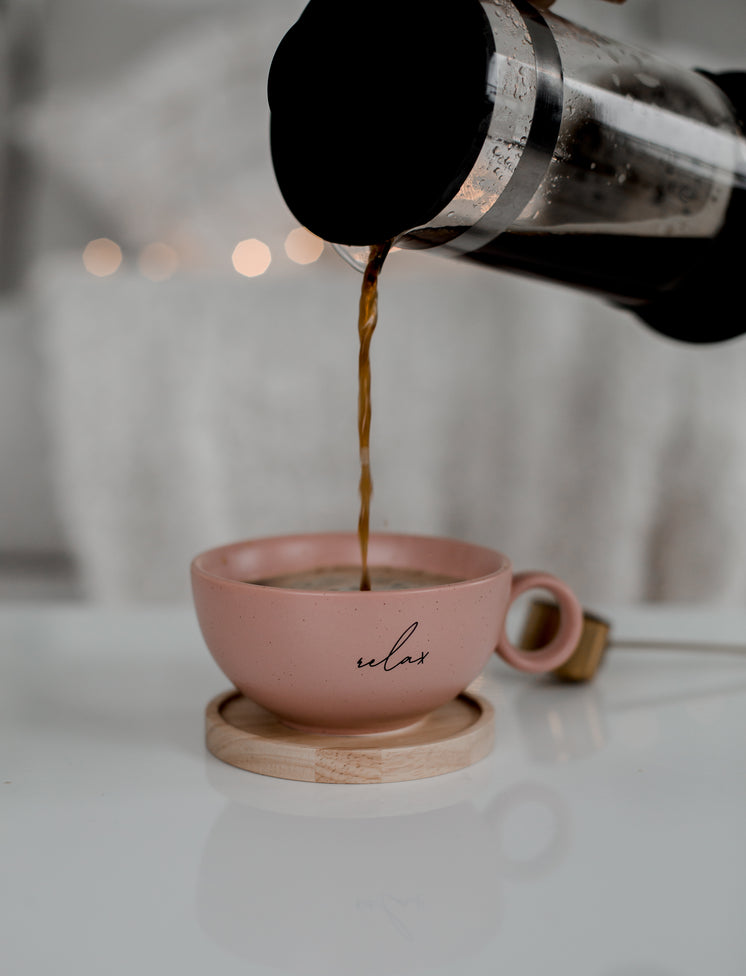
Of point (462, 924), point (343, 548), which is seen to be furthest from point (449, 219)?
point (462, 924)

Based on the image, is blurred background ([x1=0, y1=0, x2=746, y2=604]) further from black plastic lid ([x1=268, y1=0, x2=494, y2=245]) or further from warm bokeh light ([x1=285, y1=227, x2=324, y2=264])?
black plastic lid ([x1=268, y1=0, x2=494, y2=245])

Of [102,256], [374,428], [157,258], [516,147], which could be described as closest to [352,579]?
[516,147]

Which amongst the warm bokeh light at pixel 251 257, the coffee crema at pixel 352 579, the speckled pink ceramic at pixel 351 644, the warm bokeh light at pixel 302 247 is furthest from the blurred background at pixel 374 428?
the speckled pink ceramic at pixel 351 644

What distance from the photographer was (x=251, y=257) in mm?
2291

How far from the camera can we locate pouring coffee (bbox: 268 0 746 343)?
1.63ft

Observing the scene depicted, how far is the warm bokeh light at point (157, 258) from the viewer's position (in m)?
2.39

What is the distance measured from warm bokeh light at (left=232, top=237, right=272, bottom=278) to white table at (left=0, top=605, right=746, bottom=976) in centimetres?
173

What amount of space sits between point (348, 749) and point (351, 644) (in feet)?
0.23

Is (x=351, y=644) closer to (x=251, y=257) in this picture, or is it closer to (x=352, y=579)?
(x=352, y=579)

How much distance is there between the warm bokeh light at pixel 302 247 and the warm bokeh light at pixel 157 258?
1.10ft

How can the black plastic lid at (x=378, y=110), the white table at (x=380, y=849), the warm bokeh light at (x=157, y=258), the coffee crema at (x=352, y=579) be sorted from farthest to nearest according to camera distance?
1. the warm bokeh light at (x=157, y=258)
2. the coffee crema at (x=352, y=579)
3. the black plastic lid at (x=378, y=110)
4. the white table at (x=380, y=849)

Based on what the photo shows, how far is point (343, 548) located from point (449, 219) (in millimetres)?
278

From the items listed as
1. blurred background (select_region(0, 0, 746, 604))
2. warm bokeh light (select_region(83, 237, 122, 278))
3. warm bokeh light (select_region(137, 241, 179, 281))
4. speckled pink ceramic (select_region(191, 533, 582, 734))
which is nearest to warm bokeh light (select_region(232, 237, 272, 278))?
warm bokeh light (select_region(137, 241, 179, 281))

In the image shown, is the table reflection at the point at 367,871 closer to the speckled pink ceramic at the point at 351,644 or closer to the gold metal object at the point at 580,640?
the speckled pink ceramic at the point at 351,644
